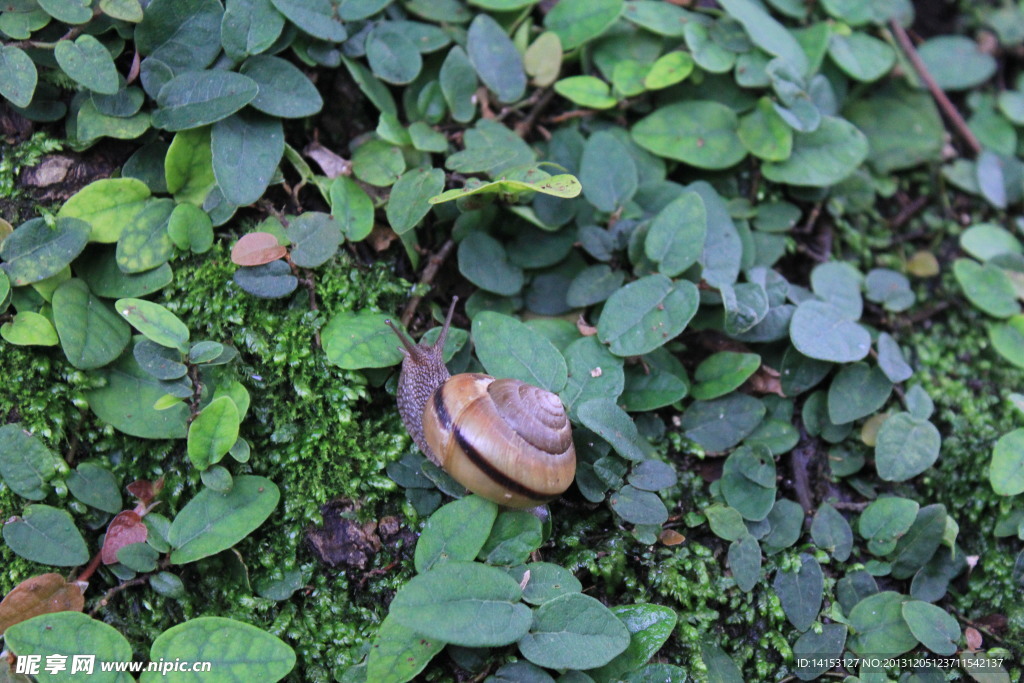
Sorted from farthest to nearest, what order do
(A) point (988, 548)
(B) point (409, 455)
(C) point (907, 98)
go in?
(C) point (907, 98) < (A) point (988, 548) < (B) point (409, 455)

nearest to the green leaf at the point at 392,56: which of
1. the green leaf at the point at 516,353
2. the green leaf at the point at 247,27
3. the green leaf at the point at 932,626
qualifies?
the green leaf at the point at 247,27

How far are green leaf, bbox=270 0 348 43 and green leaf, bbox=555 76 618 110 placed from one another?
3.04 feet

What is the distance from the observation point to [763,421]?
2.69 meters

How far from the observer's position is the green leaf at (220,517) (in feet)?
7.11

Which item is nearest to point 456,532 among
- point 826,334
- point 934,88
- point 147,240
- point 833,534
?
point 833,534

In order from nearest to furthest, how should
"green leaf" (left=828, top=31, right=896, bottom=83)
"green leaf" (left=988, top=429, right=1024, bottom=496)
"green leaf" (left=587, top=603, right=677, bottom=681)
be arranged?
"green leaf" (left=587, top=603, right=677, bottom=681) → "green leaf" (left=988, top=429, right=1024, bottom=496) → "green leaf" (left=828, top=31, right=896, bottom=83)

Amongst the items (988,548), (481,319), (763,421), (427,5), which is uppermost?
(427,5)

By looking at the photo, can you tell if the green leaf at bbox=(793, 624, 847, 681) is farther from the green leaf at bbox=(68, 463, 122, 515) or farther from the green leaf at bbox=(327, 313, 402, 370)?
the green leaf at bbox=(68, 463, 122, 515)

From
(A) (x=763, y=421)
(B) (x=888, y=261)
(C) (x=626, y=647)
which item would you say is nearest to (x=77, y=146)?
(C) (x=626, y=647)

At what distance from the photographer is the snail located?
209 centimetres

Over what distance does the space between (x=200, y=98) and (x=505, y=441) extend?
1.66 m

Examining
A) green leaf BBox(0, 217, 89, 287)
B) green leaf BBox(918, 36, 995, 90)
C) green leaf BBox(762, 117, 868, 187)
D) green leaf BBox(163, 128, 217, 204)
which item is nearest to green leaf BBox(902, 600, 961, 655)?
green leaf BBox(762, 117, 868, 187)

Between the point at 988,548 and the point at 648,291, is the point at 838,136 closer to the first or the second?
the point at 648,291

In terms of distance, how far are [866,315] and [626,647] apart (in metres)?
1.92
